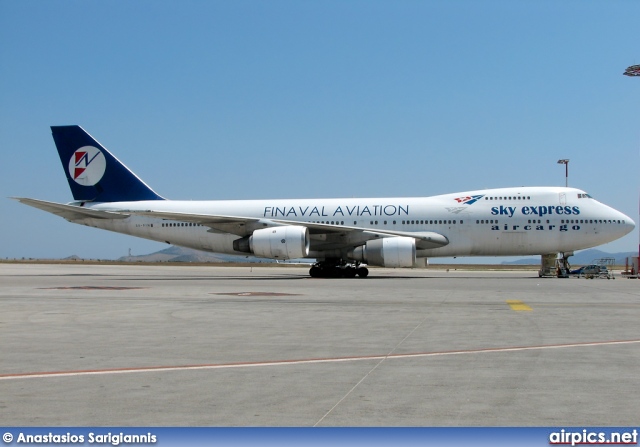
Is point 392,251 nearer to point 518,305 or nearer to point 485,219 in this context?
point 485,219

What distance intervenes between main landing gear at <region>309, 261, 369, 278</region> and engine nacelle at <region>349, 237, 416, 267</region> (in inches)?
101

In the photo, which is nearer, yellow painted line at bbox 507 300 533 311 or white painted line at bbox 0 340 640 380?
white painted line at bbox 0 340 640 380

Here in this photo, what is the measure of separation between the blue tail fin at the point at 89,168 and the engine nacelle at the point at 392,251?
14209 mm

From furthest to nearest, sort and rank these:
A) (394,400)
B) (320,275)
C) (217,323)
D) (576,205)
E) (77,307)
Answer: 1. (320,275)
2. (576,205)
3. (77,307)
4. (217,323)
5. (394,400)

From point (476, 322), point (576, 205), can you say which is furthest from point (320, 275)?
point (476, 322)

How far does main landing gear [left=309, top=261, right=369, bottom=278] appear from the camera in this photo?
108 ft

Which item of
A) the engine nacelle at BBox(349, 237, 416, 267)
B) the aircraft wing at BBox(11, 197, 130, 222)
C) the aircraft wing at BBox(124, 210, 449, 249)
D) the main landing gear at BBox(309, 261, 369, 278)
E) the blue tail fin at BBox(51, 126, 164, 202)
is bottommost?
the main landing gear at BBox(309, 261, 369, 278)

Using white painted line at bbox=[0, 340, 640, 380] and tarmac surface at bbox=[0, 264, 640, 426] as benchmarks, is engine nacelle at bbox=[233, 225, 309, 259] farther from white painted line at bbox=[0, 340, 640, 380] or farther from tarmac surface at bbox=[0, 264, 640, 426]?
white painted line at bbox=[0, 340, 640, 380]

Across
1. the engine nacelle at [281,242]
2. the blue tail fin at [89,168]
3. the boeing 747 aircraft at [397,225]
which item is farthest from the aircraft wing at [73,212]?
the engine nacelle at [281,242]

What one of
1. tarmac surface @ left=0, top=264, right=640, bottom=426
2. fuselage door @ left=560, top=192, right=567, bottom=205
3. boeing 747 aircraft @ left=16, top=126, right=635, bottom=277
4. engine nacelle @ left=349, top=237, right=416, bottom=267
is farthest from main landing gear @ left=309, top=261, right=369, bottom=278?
tarmac surface @ left=0, top=264, right=640, bottom=426

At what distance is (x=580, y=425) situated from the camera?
198 inches

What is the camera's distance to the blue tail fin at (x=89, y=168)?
118 feet

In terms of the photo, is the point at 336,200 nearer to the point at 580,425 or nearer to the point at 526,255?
the point at 526,255

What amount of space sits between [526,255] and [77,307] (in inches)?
907
